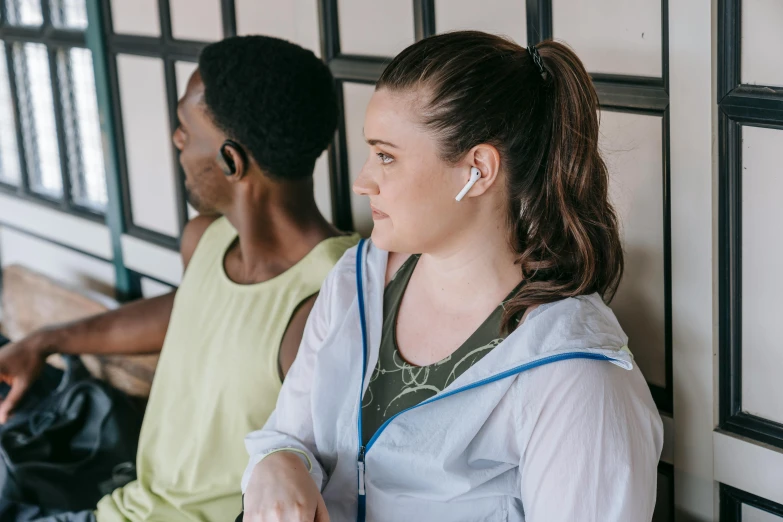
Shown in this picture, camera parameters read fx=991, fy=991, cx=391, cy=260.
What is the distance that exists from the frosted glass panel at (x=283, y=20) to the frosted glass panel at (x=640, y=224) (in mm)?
833

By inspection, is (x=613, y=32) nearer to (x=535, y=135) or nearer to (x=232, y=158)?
(x=535, y=135)

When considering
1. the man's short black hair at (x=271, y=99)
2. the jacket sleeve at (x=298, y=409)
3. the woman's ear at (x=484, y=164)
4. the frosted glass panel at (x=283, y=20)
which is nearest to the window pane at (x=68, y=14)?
the frosted glass panel at (x=283, y=20)

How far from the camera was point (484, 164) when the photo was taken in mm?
1444

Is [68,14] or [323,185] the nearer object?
[323,185]

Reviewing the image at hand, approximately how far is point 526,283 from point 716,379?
0.40 meters

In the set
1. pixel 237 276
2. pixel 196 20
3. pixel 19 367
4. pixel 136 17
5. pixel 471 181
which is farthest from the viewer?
pixel 136 17

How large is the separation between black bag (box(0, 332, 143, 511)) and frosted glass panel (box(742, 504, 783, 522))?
1.35m

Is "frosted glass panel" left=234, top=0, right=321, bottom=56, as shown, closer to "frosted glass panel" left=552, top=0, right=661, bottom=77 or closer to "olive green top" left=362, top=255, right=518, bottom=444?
"frosted glass panel" left=552, top=0, right=661, bottom=77

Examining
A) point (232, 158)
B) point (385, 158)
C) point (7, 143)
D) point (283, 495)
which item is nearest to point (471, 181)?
point (385, 158)

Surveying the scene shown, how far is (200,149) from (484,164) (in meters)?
0.75

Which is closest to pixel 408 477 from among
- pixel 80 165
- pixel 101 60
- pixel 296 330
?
pixel 296 330

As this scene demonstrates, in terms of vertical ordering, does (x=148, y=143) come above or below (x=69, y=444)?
above

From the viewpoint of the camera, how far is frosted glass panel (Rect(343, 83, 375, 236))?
222 centimetres

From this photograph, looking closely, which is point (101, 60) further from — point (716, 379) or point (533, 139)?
point (716, 379)
